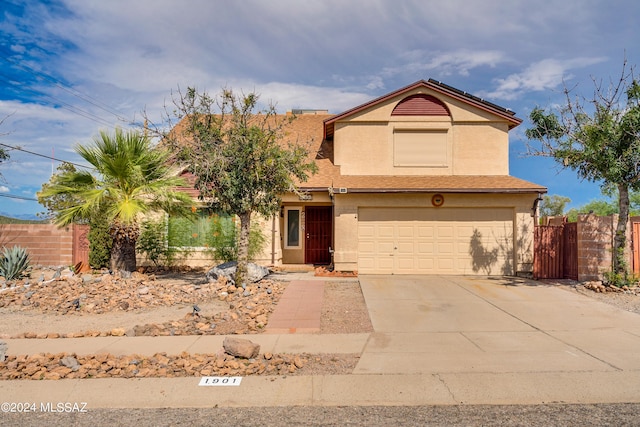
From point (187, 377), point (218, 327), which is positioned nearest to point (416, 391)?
point (187, 377)

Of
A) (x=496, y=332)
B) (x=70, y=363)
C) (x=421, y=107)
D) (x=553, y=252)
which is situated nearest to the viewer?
(x=70, y=363)

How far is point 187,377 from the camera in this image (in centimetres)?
585

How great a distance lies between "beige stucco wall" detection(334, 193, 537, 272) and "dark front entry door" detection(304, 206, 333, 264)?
→ 2482 millimetres

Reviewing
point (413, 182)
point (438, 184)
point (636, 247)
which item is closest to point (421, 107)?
point (413, 182)

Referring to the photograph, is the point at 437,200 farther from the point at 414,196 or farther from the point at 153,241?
the point at 153,241

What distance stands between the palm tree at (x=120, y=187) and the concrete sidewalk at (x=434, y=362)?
16.7 feet

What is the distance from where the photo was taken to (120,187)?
1244 centimetres

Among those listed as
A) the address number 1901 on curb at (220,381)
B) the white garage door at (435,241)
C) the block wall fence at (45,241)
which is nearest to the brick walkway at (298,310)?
the address number 1901 on curb at (220,381)

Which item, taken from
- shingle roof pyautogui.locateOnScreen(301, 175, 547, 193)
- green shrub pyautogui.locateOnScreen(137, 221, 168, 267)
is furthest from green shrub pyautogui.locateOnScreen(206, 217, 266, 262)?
shingle roof pyautogui.locateOnScreen(301, 175, 547, 193)

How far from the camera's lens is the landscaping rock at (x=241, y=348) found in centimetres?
639

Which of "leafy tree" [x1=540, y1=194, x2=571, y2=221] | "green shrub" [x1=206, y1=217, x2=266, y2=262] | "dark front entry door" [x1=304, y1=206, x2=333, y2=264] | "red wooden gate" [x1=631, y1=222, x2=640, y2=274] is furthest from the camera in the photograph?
"leafy tree" [x1=540, y1=194, x2=571, y2=221]

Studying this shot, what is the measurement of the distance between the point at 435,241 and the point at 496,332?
23.5 ft

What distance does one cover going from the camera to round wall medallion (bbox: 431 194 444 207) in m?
14.9

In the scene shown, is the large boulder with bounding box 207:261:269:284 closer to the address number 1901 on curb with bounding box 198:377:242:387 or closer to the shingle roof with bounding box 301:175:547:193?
the shingle roof with bounding box 301:175:547:193
